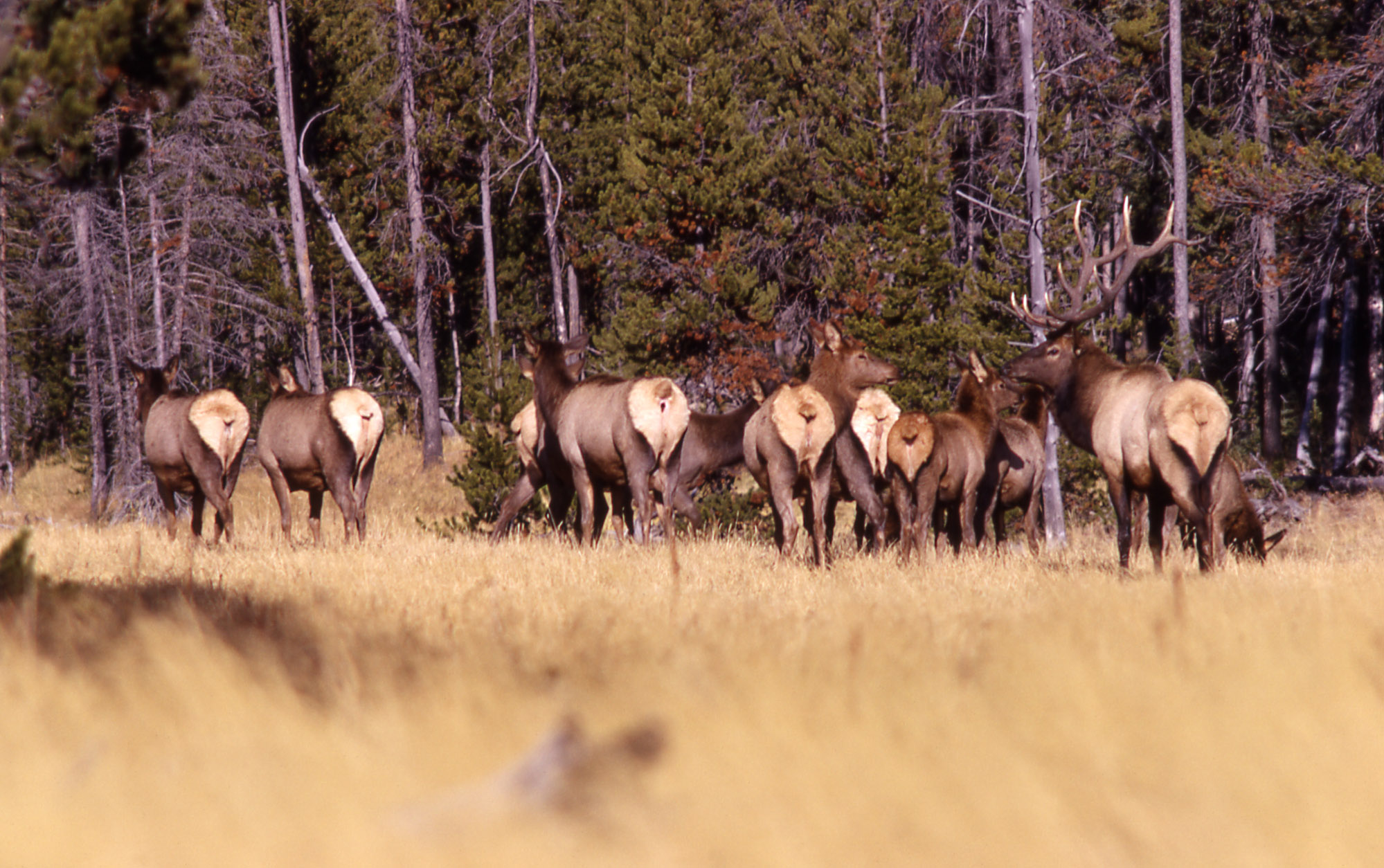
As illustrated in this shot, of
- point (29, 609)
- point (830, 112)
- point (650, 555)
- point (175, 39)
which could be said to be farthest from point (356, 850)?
point (830, 112)

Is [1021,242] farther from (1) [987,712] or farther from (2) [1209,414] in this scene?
(1) [987,712]

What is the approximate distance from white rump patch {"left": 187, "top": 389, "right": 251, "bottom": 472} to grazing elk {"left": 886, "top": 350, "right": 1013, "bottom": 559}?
6655 mm

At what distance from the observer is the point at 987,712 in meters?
4.39

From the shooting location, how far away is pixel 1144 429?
9.22 meters

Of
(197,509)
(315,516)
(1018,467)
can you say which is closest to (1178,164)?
(1018,467)

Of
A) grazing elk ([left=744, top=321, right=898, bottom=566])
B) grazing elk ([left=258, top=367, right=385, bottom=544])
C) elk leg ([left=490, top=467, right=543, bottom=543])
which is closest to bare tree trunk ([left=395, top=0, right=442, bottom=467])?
elk leg ([left=490, top=467, right=543, bottom=543])

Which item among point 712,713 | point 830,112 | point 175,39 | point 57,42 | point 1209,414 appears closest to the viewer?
point 712,713

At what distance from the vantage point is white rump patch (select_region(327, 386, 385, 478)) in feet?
41.5

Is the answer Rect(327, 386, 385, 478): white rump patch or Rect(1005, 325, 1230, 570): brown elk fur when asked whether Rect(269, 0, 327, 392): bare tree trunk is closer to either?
Rect(327, 386, 385, 478): white rump patch

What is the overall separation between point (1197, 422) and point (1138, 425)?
1.81 ft

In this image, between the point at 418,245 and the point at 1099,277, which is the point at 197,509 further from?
the point at 418,245

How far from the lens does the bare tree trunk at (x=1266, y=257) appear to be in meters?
22.0

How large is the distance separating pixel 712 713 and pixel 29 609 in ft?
11.3

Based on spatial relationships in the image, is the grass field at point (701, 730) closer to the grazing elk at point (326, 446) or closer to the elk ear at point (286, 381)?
the grazing elk at point (326, 446)
